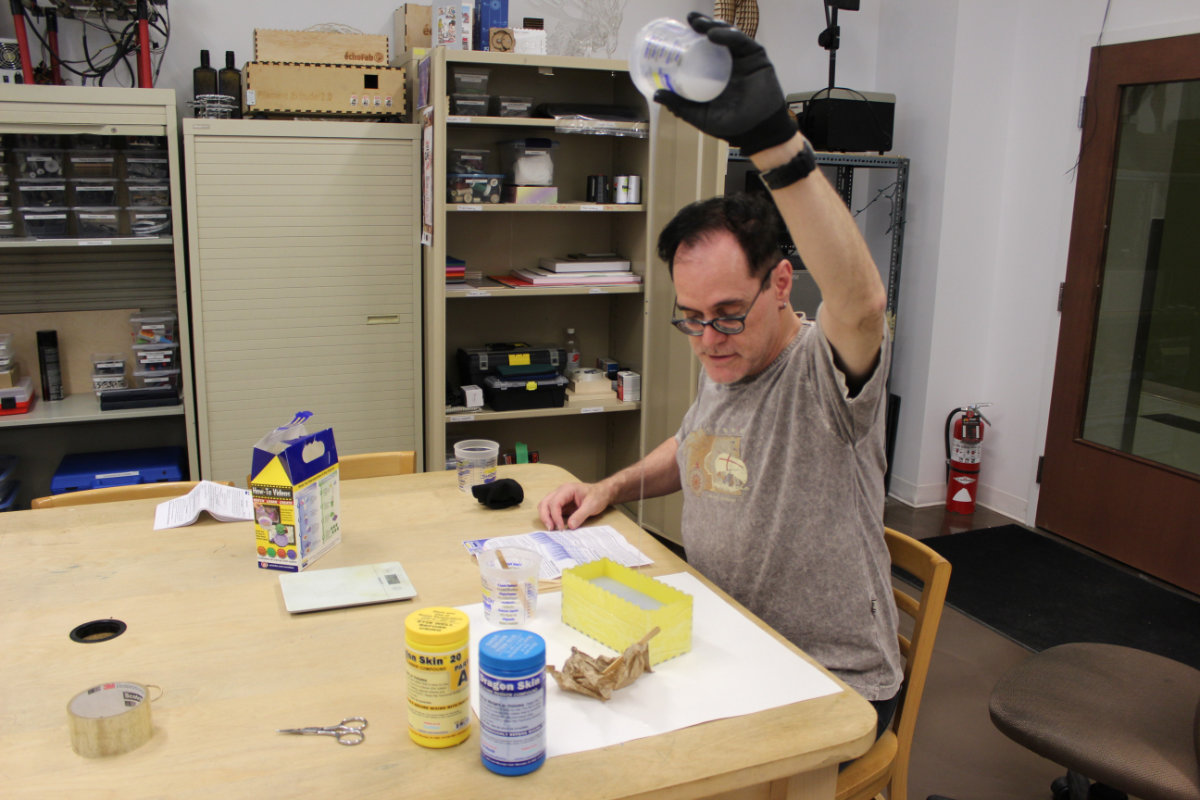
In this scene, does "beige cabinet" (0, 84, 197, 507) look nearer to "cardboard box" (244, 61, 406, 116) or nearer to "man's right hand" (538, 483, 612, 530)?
"cardboard box" (244, 61, 406, 116)

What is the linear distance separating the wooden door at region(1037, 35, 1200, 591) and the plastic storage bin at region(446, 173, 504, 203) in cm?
Result: 236

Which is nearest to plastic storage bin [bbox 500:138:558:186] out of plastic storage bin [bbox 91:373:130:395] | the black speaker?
the black speaker

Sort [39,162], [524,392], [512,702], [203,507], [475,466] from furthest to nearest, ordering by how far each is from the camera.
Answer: [524,392] < [39,162] < [475,466] < [203,507] < [512,702]

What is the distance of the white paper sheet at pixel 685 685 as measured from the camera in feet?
3.56

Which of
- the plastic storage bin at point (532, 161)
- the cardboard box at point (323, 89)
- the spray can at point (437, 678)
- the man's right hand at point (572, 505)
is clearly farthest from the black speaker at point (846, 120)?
the spray can at point (437, 678)

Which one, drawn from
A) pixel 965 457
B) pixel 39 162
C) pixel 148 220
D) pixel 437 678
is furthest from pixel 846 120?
pixel 437 678

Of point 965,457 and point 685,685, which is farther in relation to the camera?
point 965,457

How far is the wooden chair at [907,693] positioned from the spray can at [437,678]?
27.3 inches

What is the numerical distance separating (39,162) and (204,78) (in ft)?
1.91


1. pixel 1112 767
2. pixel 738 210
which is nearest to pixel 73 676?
pixel 738 210

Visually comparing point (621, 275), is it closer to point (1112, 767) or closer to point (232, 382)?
point (232, 382)

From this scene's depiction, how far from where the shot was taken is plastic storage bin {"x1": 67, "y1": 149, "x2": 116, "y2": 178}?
9.86 feet

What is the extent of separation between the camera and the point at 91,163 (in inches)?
119

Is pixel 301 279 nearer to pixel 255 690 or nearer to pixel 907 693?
pixel 255 690
